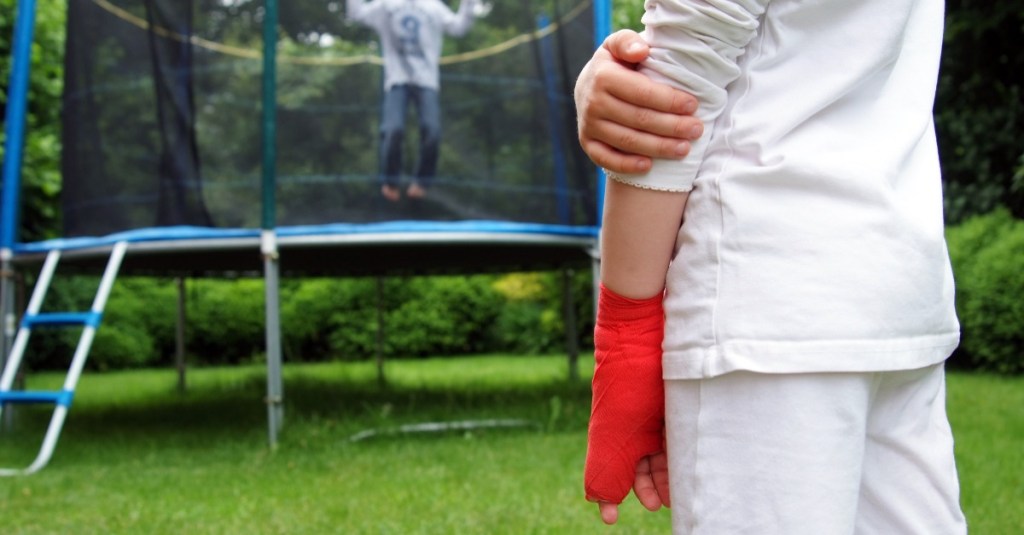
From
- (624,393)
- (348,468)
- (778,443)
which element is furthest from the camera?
(348,468)

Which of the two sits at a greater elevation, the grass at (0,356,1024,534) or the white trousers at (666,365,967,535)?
the white trousers at (666,365,967,535)

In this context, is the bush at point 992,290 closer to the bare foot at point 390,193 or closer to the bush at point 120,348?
the bare foot at point 390,193

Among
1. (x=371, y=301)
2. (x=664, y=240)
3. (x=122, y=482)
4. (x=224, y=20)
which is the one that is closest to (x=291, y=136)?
(x=224, y=20)

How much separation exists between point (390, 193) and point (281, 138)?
49 centimetres

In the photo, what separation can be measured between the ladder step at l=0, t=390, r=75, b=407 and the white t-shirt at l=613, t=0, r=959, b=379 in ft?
11.3

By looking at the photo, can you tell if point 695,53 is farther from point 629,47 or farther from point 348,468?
point 348,468

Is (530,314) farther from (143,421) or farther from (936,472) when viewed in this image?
(936,472)

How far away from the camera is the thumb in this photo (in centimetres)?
89

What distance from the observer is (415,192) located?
171 inches

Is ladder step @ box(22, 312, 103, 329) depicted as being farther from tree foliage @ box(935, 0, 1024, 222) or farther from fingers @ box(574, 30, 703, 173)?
tree foliage @ box(935, 0, 1024, 222)

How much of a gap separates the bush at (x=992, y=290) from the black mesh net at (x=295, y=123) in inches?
143

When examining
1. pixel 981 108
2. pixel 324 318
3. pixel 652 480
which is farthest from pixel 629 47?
pixel 324 318

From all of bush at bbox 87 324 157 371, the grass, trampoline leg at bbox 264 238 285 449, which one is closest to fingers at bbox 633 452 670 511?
the grass

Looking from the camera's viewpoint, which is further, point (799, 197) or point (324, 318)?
point (324, 318)
